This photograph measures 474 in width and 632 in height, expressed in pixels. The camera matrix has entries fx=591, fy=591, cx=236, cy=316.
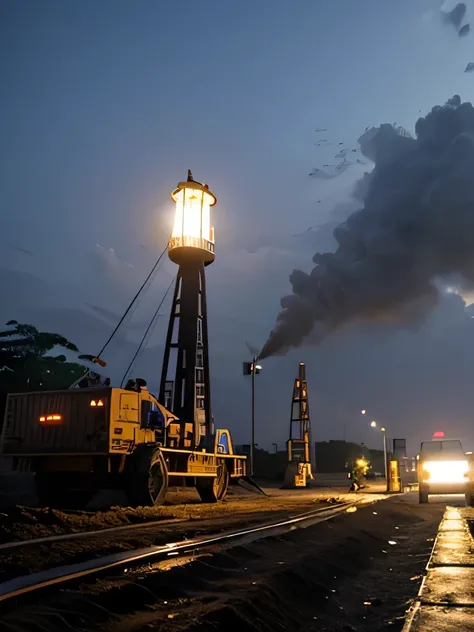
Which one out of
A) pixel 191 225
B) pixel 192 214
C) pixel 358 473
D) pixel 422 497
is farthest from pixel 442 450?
pixel 192 214

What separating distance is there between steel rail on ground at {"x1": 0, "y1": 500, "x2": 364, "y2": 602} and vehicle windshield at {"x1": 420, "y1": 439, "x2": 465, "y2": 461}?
1063 centimetres

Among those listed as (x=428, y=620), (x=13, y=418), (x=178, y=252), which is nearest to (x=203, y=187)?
(x=178, y=252)

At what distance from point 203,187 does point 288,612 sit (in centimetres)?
3375

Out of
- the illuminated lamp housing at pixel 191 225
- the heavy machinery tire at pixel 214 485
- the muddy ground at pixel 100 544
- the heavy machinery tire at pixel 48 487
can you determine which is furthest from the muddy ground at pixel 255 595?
the illuminated lamp housing at pixel 191 225

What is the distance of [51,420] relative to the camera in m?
15.1

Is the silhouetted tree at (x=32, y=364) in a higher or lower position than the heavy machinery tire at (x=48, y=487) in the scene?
higher

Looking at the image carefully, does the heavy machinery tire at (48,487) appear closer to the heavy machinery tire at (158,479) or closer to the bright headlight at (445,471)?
the heavy machinery tire at (158,479)

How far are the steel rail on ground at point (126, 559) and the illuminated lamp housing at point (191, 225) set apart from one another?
26108mm

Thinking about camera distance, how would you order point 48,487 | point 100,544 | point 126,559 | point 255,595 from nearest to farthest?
point 255,595
point 126,559
point 100,544
point 48,487

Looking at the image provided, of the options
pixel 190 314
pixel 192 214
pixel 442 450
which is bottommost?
pixel 442 450

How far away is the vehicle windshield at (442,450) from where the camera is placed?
795 inches

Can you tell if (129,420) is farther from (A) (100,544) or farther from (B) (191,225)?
(B) (191,225)

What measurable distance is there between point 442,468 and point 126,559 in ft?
51.2

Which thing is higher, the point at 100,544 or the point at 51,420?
the point at 51,420
